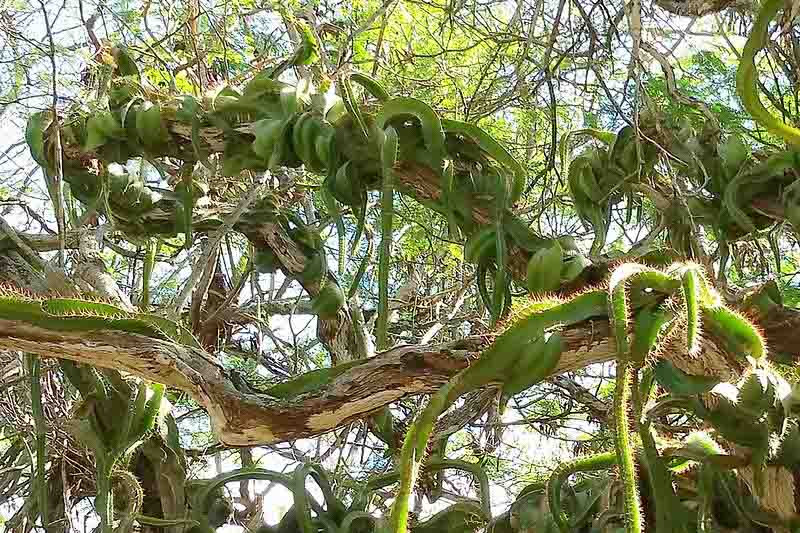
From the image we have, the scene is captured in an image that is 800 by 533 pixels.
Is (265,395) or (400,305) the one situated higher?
(400,305)

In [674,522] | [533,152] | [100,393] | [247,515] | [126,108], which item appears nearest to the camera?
[674,522]

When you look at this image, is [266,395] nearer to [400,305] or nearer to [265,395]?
[265,395]

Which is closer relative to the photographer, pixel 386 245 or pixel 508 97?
pixel 386 245

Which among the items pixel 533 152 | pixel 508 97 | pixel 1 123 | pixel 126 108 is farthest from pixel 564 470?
pixel 1 123

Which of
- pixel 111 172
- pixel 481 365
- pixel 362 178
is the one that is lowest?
pixel 481 365

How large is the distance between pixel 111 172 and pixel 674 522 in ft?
2.14

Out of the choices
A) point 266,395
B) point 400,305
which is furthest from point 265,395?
point 400,305

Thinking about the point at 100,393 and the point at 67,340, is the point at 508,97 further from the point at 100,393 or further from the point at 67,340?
the point at 67,340

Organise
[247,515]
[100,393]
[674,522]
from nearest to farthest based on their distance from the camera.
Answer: [674,522], [100,393], [247,515]

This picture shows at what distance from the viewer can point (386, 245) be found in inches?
27.1

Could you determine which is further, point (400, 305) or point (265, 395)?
point (400, 305)

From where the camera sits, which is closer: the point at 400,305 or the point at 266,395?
the point at 266,395

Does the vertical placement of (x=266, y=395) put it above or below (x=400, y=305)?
below

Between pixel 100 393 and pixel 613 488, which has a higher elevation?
pixel 100 393
